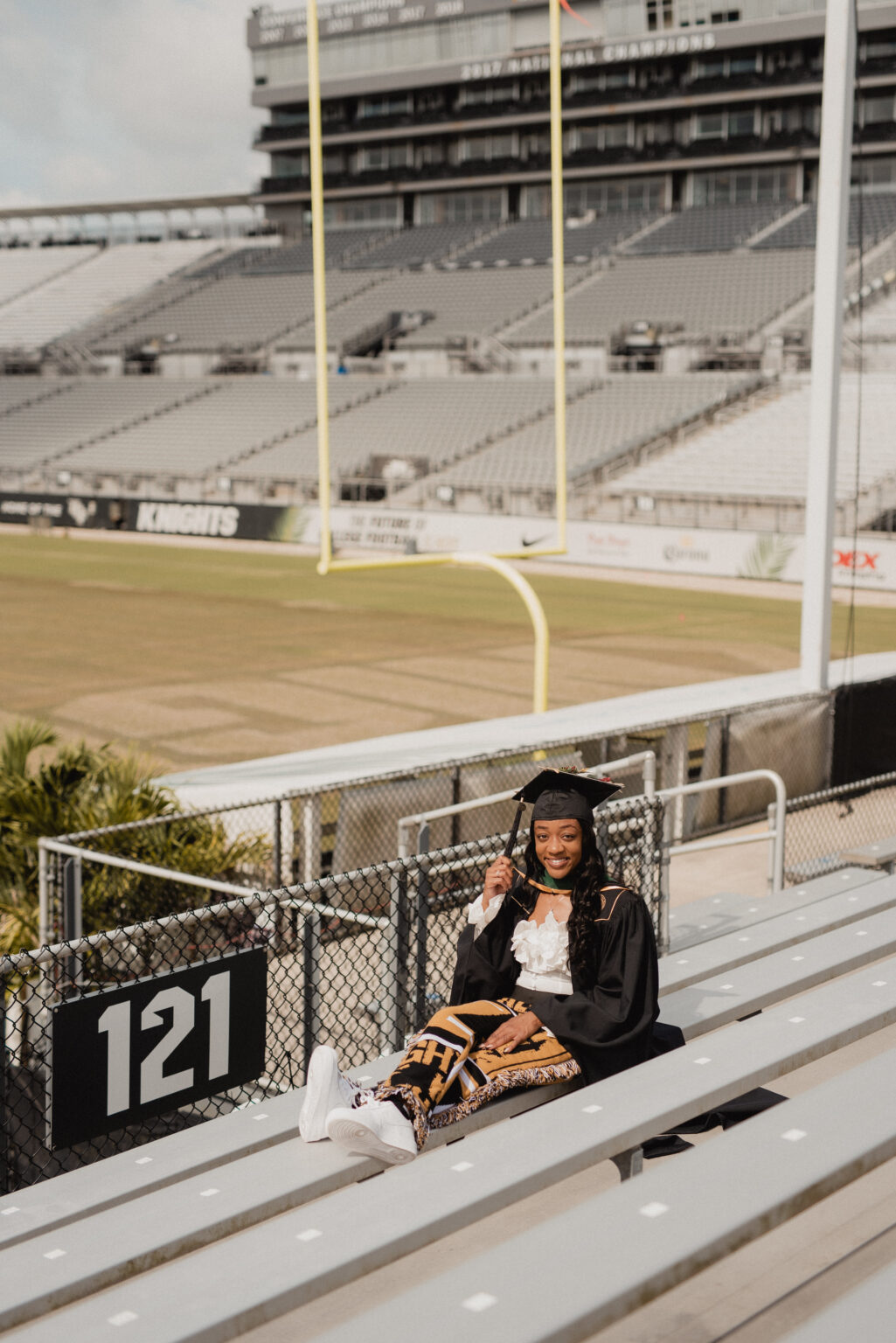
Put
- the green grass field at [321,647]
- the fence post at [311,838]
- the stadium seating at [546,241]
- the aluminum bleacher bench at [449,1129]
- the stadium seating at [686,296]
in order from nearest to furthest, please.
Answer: the aluminum bleacher bench at [449,1129], the fence post at [311,838], the green grass field at [321,647], the stadium seating at [686,296], the stadium seating at [546,241]

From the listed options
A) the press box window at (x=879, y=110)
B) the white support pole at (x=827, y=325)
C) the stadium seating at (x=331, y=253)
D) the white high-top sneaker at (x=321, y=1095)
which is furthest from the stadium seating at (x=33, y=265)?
the white high-top sneaker at (x=321, y=1095)

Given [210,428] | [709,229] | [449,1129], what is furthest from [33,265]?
[449,1129]

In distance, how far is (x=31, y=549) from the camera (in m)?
40.2

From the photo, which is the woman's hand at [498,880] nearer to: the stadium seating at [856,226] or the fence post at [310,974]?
the fence post at [310,974]

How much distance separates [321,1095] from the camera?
11.3 feet

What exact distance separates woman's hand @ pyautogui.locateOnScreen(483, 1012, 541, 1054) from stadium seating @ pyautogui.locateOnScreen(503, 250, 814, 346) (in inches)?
1885

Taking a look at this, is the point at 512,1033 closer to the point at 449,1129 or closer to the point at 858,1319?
the point at 449,1129

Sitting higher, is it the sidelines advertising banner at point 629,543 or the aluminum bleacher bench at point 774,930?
the sidelines advertising banner at point 629,543

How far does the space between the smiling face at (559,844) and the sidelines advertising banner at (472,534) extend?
75.8ft

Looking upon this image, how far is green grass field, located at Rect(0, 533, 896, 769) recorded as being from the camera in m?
16.2

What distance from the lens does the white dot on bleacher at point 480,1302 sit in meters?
2.47

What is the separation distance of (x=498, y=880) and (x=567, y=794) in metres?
0.33

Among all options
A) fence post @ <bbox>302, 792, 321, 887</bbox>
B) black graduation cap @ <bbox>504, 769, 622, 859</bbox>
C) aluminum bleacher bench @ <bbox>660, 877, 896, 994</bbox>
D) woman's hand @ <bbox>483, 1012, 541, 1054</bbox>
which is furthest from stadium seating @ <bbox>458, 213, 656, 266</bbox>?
woman's hand @ <bbox>483, 1012, 541, 1054</bbox>

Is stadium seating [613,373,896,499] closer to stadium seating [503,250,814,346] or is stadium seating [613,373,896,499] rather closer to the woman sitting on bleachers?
stadium seating [503,250,814,346]
